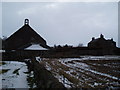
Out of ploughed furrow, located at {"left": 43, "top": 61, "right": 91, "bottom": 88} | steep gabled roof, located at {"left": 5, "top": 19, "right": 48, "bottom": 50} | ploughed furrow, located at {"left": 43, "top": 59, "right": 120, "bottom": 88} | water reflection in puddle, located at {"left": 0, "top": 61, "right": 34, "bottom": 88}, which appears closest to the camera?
ploughed furrow, located at {"left": 43, "top": 61, "right": 91, "bottom": 88}

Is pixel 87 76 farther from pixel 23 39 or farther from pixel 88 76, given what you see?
pixel 23 39

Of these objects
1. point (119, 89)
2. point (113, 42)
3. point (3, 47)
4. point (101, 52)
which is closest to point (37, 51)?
point (3, 47)

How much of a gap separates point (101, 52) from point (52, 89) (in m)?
53.1

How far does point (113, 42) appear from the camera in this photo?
82.2m

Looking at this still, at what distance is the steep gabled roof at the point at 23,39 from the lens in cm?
5909

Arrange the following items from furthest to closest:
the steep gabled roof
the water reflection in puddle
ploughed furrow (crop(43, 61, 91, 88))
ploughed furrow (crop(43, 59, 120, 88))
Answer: the steep gabled roof
the water reflection in puddle
ploughed furrow (crop(43, 59, 120, 88))
ploughed furrow (crop(43, 61, 91, 88))

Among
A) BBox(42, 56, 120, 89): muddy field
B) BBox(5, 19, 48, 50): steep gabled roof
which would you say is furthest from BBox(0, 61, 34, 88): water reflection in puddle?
BBox(5, 19, 48, 50): steep gabled roof

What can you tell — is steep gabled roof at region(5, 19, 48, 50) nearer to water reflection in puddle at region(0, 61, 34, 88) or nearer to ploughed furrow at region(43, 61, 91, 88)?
water reflection in puddle at region(0, 61, 34, 88)

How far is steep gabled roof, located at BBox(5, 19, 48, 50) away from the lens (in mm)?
59094

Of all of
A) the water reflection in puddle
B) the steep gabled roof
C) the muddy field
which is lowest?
the water reflection in puddle

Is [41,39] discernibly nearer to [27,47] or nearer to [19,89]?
[27,47]

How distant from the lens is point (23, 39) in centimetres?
5978

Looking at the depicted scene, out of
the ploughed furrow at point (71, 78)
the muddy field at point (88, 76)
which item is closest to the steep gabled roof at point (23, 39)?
the muddy field at point (88, 76)

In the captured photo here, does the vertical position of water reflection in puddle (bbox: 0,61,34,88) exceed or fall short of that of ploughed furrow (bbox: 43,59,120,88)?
it falls short
